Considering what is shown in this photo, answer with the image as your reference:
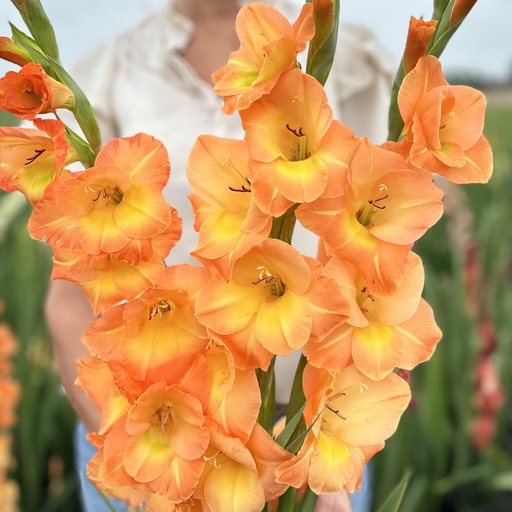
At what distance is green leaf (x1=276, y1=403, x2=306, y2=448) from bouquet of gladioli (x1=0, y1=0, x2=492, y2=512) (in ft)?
0.05

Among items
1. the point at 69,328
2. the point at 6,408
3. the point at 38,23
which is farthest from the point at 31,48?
the point at 6,408

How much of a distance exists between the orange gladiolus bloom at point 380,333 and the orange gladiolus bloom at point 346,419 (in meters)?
0.02

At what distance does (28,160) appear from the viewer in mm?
374

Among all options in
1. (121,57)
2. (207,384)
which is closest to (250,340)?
(207,384)

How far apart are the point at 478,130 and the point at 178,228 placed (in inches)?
6.6

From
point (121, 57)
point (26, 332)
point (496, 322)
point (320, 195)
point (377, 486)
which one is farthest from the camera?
point (496, 322)

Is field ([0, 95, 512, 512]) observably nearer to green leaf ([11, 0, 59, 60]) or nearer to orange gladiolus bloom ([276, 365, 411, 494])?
orange gladiolus bloom ([276, 365, 411, 494])

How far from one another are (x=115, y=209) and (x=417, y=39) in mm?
182

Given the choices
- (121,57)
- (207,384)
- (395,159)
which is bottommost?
(121,57)

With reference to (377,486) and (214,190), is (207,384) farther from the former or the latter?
(377,486)

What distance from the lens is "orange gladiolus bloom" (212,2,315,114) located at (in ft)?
1.12

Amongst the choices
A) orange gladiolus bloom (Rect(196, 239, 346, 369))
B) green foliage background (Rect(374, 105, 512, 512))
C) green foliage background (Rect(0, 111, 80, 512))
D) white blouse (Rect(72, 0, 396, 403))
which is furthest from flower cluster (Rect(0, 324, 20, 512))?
orange gladiolus bloom (Rect(196, 239, 346, 369))

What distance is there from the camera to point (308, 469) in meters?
0.37

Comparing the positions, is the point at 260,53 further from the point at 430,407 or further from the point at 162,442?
the point at 430,407
